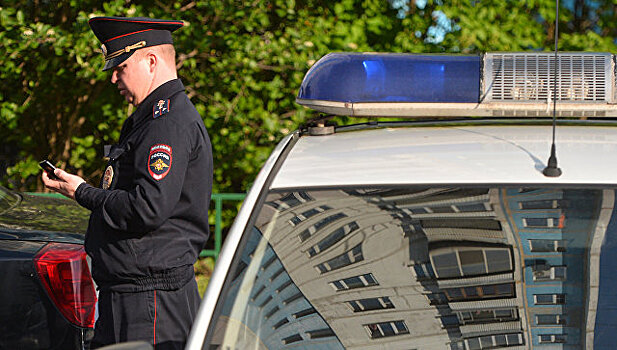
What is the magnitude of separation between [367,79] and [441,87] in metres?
0.21

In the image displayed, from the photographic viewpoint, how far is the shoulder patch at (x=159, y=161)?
2564mm

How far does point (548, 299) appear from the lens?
6.84ft

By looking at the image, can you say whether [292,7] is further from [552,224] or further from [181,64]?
[552,224]

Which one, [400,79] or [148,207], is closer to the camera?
[400,79]

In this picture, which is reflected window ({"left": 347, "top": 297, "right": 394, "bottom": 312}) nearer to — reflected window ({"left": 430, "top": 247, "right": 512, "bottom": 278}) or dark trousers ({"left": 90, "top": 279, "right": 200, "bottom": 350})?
reflected window ({"left": 430, "top": 247, "right": 512, "bottom": 278})

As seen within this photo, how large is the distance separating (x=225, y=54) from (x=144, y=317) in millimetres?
4681

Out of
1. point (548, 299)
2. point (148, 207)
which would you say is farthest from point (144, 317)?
point (548, 299)

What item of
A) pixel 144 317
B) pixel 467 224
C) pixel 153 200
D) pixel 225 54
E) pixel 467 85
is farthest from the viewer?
pixel 225 54

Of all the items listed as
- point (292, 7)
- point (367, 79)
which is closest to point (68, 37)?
point (292, 7)

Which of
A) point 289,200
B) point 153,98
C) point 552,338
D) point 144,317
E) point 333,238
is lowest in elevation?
point 144,317

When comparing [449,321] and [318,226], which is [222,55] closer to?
[318,226]

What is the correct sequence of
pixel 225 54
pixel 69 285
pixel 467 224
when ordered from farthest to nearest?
1. pixel 225 54
2. pixel 69 285
3. pixel 467 224

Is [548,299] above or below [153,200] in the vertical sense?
below

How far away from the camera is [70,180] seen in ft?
9.21
